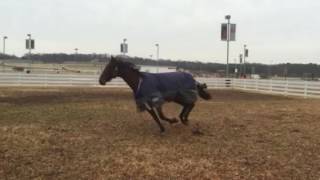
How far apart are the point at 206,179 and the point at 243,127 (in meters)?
5.35

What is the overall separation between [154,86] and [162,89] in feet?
0.71

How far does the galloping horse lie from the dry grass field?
0.63 m

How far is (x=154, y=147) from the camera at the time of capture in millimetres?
10383

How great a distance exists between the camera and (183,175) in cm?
832

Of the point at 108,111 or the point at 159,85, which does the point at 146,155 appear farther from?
the point at 108,111

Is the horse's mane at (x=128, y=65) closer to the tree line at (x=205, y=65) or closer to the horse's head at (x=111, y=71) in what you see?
the horse's head at (x=111, y=71)

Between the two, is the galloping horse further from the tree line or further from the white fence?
the tree line

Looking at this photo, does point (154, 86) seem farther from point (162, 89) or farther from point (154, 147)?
point (154, 147)

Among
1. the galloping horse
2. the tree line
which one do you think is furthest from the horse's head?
the tree line

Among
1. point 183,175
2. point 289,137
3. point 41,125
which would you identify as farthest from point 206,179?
point 41,125

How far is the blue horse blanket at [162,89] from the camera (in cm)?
1196

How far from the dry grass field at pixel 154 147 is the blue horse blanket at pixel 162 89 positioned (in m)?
0.72

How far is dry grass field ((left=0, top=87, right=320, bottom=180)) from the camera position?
854cm

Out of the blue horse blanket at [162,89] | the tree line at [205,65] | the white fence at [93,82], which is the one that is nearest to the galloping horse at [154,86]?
the blue horse blanket at [162,89]
